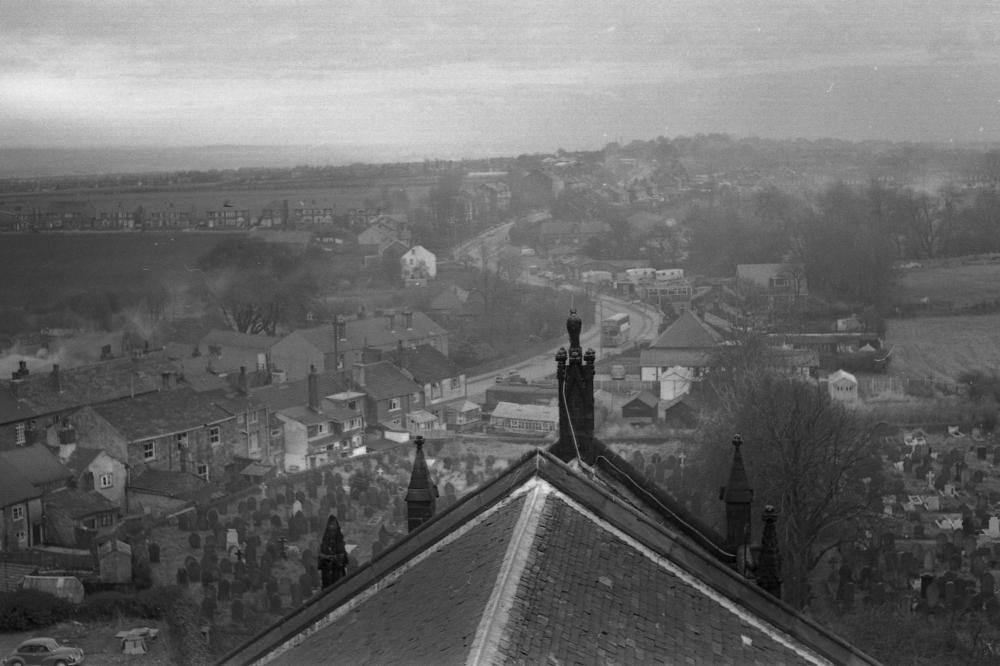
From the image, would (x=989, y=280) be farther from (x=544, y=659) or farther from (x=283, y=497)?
(x=544, y=659)

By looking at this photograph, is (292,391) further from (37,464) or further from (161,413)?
(37,464)

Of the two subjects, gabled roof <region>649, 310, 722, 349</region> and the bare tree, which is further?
gabled roof <region>649, 310, 722, 349</region>

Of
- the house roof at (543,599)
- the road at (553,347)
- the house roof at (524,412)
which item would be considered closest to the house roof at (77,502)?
the house roof at (524,412)

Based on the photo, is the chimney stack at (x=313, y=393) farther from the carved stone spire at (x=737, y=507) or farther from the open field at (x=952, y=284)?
the carved stone spire at (x=737, y=507)

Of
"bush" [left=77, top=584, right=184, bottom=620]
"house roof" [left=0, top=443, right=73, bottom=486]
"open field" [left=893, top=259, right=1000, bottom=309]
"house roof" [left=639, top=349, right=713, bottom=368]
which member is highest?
"open field" [left=893, top=259, right=1000, bottom=309]

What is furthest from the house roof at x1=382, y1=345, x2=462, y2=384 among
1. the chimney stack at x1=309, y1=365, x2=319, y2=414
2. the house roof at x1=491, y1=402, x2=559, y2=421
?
the chimney stack at x1=309, y1=365, x2=319, y2=414

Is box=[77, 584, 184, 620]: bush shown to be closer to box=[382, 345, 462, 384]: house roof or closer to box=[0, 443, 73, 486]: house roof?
box=[0, 443, 73, 486]: house roof

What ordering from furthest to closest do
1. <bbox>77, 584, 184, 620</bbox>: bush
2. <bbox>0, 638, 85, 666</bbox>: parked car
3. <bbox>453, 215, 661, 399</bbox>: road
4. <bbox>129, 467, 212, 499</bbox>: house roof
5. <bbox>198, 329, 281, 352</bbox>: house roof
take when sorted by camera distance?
<bbox>453, 215, 661, 399</bbox>: road < <bbox>198, 329, 281, 352</bbox>: house roof < <bbox>129, 467, 212, 499</bbox>: house roof < <bbox>77, 584, 184, 620</bbox>: bush < <bbox>0, 638, 85, 666</bbox>: parked car
